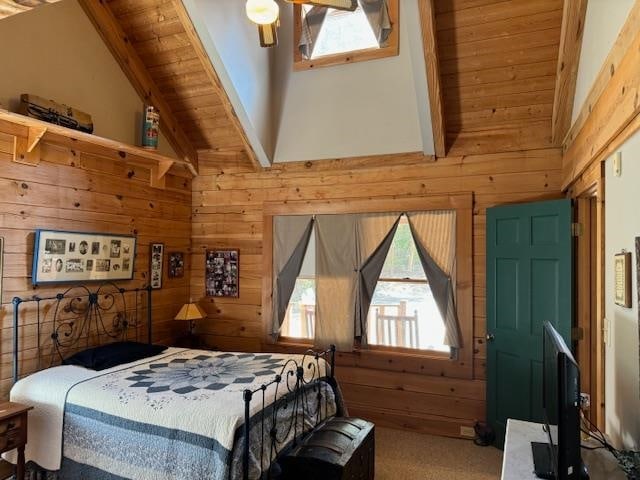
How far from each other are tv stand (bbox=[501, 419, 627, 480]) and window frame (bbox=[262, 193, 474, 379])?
5.81ft

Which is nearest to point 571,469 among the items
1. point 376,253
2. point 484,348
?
point 484,348

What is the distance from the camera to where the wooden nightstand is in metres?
2.55

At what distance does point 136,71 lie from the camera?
13.4ft

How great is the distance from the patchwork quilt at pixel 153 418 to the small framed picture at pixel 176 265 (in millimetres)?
1590

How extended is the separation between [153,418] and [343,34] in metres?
3.60

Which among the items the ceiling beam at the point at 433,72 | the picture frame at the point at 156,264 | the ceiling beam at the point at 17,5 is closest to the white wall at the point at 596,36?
the ceiling beam at the point at 433,72

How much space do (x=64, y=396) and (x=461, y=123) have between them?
3715 millimetres

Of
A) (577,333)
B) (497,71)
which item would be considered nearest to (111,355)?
(577,333)

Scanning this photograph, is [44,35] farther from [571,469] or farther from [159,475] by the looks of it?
[571,469]

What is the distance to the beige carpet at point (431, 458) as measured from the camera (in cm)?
321

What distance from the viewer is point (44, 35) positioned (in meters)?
3.32

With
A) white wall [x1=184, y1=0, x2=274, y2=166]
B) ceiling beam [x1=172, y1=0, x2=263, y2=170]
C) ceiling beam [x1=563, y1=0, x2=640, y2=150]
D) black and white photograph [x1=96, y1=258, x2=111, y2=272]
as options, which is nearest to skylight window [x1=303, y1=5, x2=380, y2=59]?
white wall [x1=184, y1=0, x2=274, y2=166]

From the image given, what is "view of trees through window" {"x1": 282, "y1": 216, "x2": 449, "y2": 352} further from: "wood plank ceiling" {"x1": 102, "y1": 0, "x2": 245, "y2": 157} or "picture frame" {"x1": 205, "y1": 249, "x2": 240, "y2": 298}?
"wood plank ceiling" {"x1": 102, "y1": 0, "x2": 245, "y2": 157}

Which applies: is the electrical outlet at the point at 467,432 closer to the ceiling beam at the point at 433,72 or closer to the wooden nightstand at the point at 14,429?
the ceiling beam at the point at 433,72
